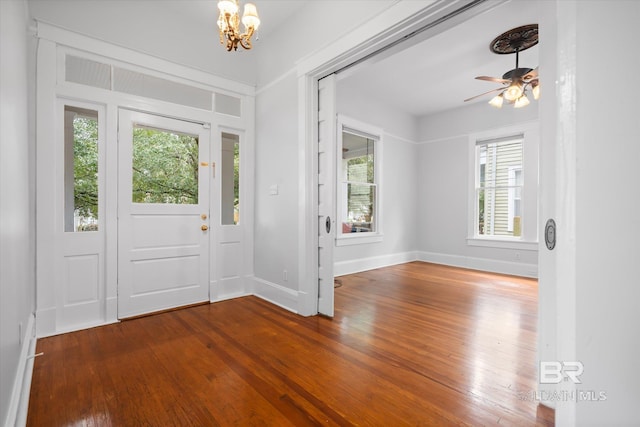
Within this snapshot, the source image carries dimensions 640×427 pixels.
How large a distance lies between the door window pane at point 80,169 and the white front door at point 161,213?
8.3 inches

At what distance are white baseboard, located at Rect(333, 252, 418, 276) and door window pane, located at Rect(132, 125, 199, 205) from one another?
2.47 m

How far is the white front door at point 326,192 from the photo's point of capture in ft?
10.0

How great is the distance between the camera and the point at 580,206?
2.57 ft

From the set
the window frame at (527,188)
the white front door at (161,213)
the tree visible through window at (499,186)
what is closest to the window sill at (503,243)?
the window frame at (527,188)

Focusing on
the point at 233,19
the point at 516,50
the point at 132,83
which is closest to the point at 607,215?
the point at 233,19

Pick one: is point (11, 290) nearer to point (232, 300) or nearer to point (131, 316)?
point (131, 316)

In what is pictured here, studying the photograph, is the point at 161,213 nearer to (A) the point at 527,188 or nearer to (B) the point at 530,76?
(B) the point at 530,76

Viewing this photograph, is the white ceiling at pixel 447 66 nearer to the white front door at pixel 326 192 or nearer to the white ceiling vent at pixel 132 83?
the white front door at pixel 326 192

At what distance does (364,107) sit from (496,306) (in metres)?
3.83

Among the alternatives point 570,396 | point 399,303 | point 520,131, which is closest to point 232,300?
point 399,303

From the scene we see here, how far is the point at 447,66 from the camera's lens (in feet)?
14.1

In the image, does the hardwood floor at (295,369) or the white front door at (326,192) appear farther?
the white front door at (326,192)

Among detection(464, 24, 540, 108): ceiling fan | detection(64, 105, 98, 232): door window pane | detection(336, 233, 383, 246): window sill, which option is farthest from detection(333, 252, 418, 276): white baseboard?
detection(464, 24, 540, 108): ceiling fan

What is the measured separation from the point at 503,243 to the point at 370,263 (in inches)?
95.2
